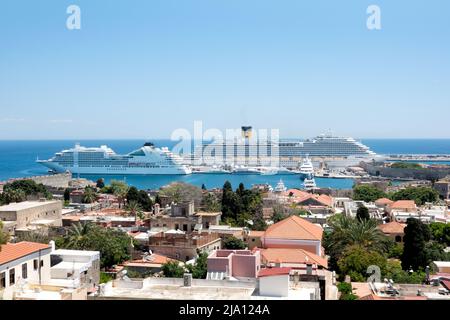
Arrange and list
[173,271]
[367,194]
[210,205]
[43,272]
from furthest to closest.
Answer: [367,194] → [210,205] → [173,271] → [43,272]

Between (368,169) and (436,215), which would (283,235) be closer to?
(436,215)

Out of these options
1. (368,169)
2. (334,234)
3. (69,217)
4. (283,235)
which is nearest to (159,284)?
(283,235)

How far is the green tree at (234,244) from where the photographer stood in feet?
26.6

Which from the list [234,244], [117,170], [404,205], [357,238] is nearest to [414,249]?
[357,238]

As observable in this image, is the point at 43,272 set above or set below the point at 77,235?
above

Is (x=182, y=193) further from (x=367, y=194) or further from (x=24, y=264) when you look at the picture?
(x=24, y=264)

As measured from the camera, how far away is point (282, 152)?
38.0 m

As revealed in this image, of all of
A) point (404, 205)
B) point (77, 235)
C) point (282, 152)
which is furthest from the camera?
point (282, 152)

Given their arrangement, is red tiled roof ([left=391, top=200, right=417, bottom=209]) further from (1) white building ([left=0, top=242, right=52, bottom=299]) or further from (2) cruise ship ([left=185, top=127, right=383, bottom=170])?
(2) cruise ship ([left=185, top=127, right=383, bottom=170])

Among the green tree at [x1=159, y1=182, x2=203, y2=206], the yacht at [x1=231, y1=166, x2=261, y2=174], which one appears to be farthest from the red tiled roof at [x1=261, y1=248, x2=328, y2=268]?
the yacht at [x1=231, y1=166, x2=261, y2=174]

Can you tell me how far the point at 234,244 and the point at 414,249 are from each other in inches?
105

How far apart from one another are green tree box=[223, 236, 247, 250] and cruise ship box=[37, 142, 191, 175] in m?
22.8

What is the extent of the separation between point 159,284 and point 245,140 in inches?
1314

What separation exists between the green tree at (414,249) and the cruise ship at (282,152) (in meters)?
27.2
